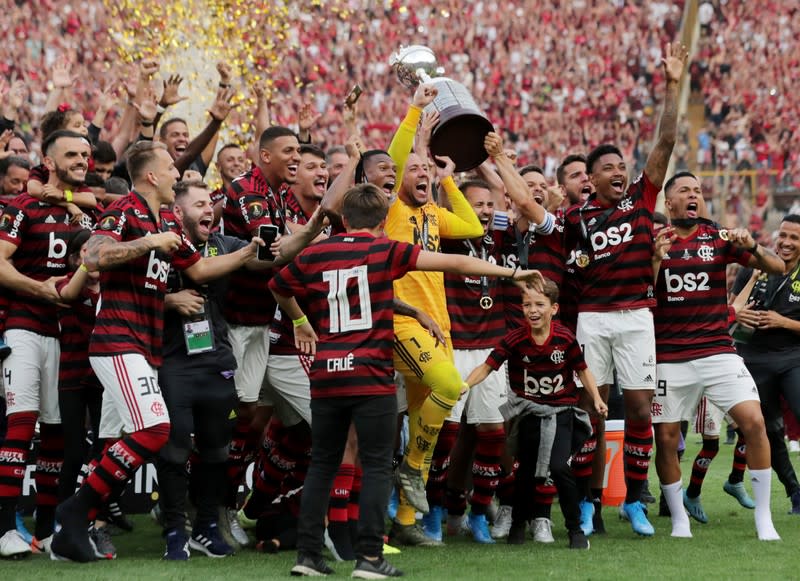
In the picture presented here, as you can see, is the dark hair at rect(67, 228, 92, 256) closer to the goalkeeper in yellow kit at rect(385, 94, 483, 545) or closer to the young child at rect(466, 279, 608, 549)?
the goalkeeper in yellow kit at rect(385, 94, 483, 545)

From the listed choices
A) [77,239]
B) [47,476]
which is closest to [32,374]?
[47,476]

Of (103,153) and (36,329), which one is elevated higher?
(103,153)

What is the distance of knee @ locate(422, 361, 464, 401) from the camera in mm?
6828

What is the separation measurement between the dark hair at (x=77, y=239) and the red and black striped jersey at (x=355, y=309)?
1835mm

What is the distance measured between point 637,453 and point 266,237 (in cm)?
297

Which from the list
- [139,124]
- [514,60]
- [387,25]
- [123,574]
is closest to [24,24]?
[387,25]

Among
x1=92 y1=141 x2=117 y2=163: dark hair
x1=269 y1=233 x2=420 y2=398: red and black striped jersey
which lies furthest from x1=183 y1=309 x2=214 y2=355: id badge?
x1=92 y1=141 x2=117 y2=163: dark hair

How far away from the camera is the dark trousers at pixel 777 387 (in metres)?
8.81

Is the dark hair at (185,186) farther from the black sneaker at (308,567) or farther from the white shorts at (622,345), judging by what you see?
the white shorts at (622,345)

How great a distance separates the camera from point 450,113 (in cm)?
726

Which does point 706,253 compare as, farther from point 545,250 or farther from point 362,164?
point 362,164

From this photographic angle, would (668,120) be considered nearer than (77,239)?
No

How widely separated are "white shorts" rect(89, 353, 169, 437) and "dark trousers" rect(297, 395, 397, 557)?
1.00m

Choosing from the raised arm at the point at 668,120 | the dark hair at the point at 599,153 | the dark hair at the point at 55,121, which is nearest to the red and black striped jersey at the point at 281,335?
the dark hair at the point at 55,121
